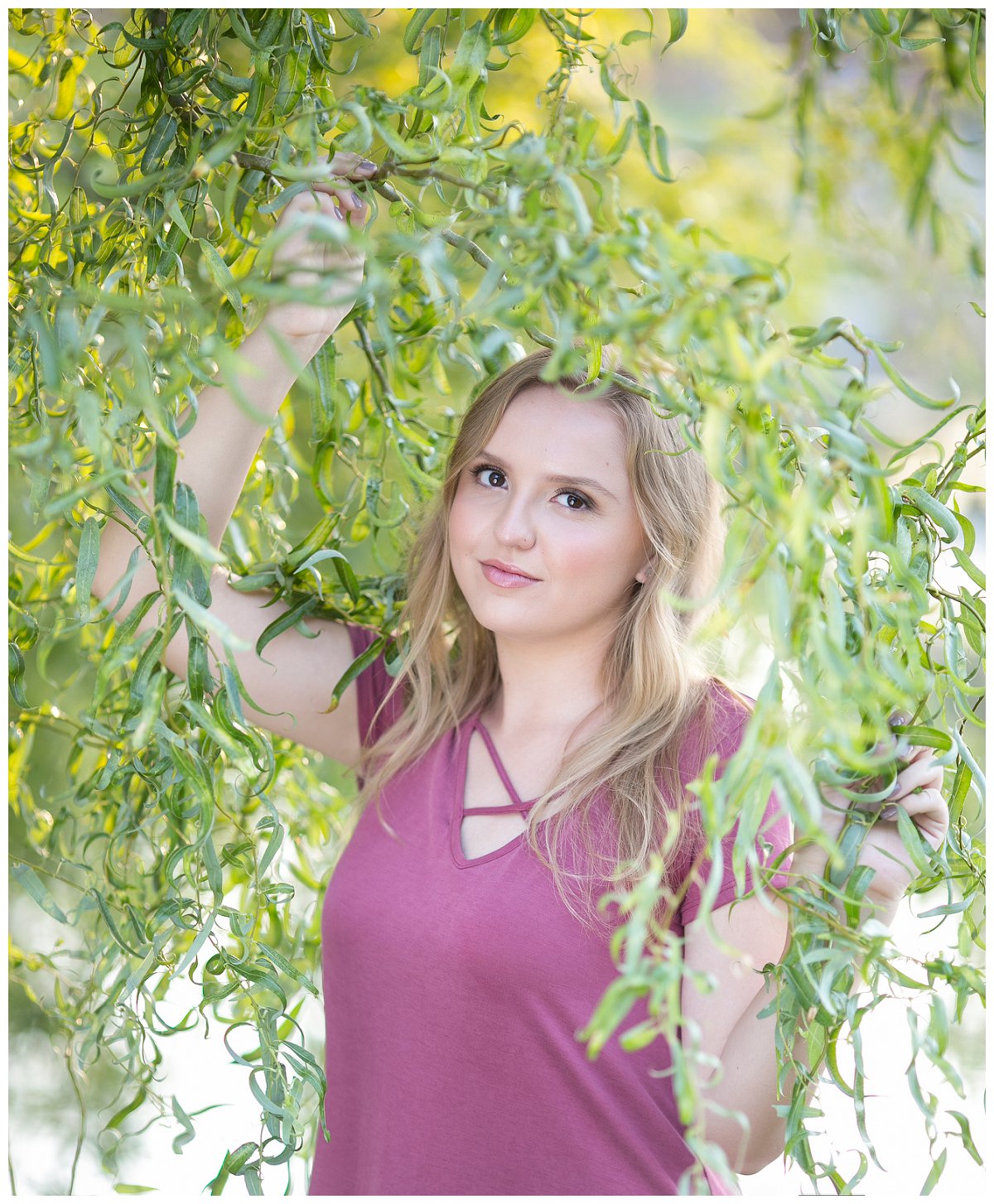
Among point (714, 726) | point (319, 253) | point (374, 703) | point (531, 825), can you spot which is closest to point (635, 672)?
point (714, 726)

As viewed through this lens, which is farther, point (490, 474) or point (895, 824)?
point (490, 474)

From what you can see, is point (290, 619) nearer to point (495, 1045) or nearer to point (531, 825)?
point (531, 825)

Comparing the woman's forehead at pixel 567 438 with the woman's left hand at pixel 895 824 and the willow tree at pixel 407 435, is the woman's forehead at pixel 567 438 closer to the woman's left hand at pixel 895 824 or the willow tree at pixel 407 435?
the willow tree at pixel 407 435

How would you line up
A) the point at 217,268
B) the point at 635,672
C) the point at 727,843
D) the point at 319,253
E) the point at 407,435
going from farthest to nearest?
the point at 407,435
the point at 635,672
the point at 727,843
the point at 319,253
the point at 217,268

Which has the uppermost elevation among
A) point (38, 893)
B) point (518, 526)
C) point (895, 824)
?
point (518, 526)

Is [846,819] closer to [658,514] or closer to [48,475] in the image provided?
[658,514]

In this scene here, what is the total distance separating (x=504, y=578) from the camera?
1.20m

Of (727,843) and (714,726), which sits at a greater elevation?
(714,726)

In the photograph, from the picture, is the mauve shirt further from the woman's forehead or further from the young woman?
the woman's forehead

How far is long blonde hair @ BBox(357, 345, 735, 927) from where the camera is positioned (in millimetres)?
1169

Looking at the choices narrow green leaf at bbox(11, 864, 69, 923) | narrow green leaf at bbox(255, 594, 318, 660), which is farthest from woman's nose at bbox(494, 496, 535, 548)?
narrow green leaf at bbox(11, 864, 69, 923)

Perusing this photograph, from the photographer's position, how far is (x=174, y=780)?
0.93 metres

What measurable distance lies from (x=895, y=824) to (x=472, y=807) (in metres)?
0.49

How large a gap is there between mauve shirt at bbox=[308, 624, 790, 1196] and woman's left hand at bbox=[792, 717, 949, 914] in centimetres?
16
